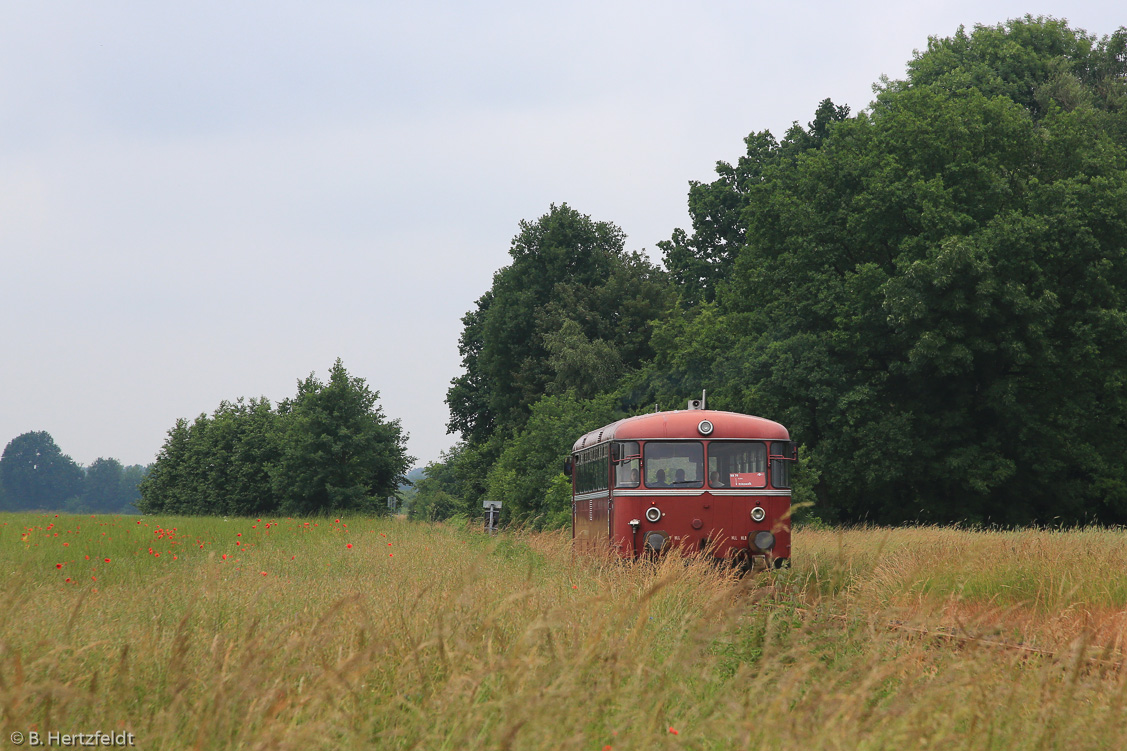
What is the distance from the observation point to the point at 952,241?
27.8 metres

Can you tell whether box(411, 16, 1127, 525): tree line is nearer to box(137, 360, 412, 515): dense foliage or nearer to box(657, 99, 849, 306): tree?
box(657, 99, 849, 306): tree

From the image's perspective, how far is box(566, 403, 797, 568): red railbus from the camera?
48.5 feet

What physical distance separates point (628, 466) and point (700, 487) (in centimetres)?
110

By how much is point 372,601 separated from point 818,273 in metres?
27.5

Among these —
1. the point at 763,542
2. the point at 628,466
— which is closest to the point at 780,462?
the point at 763,542

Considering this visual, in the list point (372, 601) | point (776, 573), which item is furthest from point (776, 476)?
point (372, 601)

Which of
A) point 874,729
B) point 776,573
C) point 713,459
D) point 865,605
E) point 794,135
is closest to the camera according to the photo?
point 874,729

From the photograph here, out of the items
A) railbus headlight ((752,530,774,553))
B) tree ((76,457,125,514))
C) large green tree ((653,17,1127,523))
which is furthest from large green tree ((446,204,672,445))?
tree ((76,457,125,514))

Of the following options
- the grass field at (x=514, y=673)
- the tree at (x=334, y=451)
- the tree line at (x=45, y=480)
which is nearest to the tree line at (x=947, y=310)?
the tree at (x=334, y=451)

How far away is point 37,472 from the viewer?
173375 mm

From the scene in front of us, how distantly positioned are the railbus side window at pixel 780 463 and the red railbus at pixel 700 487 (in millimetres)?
14

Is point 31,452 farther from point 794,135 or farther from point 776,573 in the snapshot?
point 776,573

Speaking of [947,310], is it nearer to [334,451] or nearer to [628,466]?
[628,466]

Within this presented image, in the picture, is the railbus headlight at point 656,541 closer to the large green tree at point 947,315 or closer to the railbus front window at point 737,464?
the railbus front window at point 737,464
